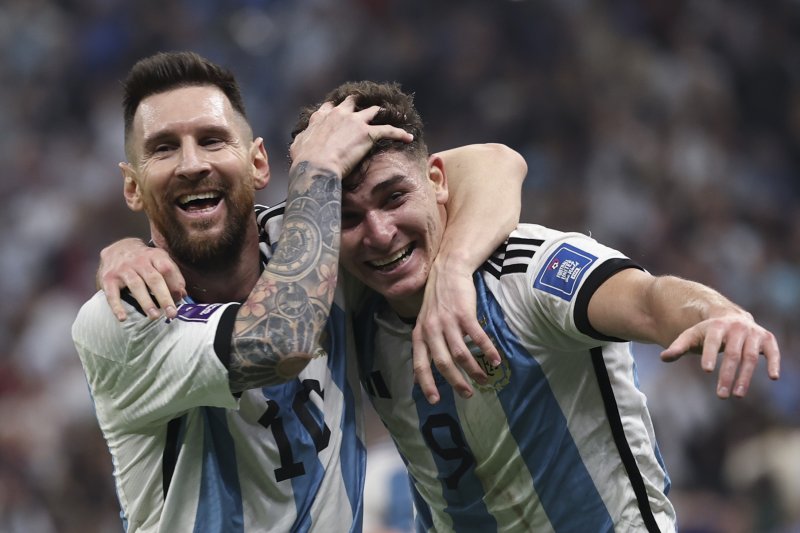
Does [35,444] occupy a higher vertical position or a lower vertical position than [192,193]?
lower

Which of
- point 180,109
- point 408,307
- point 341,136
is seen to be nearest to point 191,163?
point 180,109

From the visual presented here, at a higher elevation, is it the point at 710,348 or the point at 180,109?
the point at 180,109

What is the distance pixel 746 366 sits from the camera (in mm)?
2730

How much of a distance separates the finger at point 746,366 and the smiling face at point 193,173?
1.68 meters

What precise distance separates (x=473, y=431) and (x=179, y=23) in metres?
8.35

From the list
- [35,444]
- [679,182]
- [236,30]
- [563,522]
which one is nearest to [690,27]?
[679,182]

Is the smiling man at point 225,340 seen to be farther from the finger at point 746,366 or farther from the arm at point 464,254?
the finger at point 746,366

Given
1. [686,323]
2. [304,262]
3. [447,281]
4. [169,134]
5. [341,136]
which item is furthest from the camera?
[169,134]

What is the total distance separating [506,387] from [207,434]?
912mm

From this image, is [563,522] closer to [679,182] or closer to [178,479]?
[178,479]

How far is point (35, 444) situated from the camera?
834 centimetres

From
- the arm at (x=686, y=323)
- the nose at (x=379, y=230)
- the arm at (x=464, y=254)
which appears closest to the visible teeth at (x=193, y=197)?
the nose at (x=379, y=230)

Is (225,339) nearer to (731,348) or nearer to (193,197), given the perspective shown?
(193,197)

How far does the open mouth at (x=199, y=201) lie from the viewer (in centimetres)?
377
